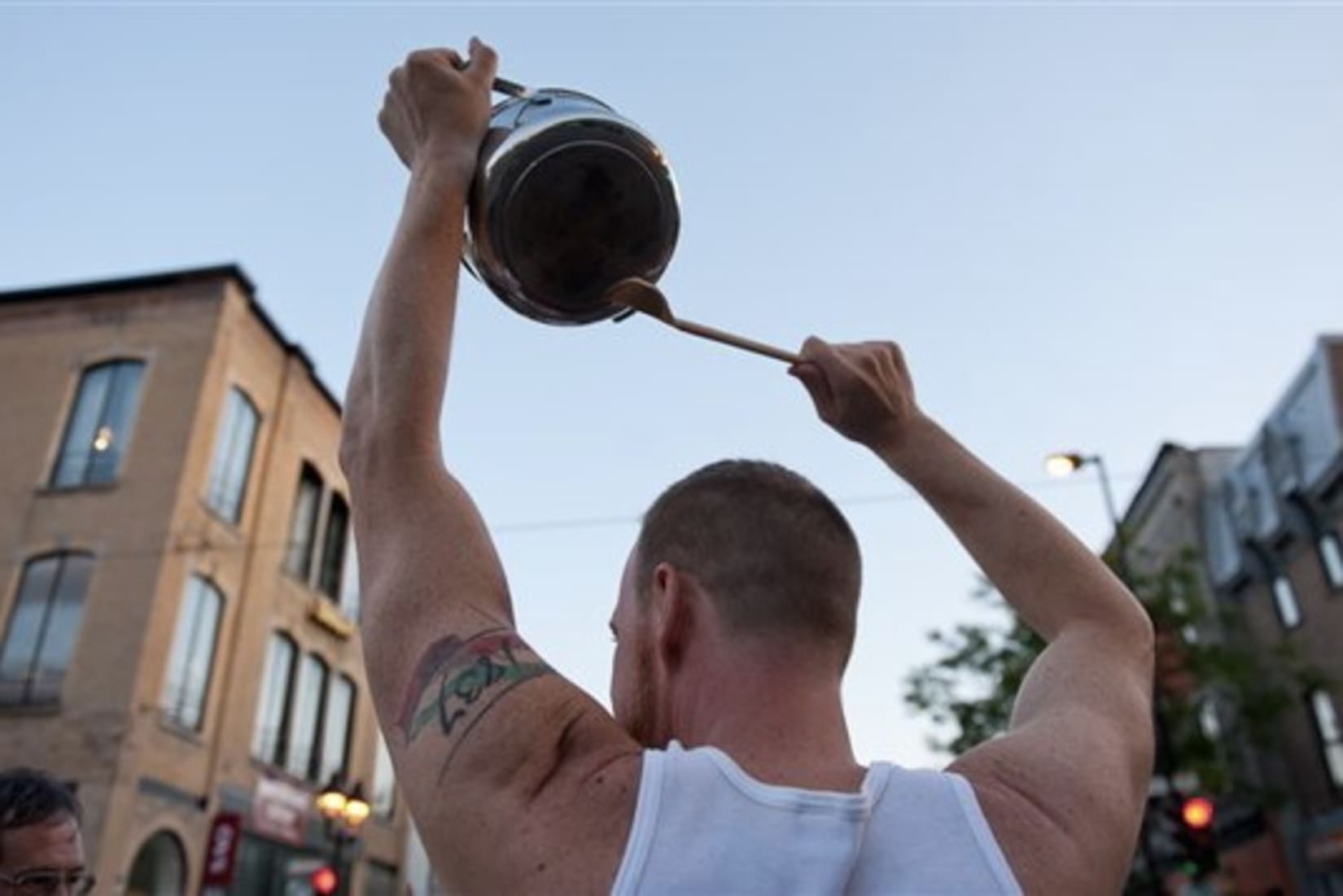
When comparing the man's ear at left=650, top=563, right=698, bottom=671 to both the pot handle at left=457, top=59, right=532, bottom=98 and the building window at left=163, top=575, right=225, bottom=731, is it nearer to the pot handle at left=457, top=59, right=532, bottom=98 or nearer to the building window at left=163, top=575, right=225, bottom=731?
the pot handle at left=457, top=59, right=532, bottom=98

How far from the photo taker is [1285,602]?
25375 millimetres

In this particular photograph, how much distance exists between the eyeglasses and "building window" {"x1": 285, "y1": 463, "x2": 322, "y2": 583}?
826 inches

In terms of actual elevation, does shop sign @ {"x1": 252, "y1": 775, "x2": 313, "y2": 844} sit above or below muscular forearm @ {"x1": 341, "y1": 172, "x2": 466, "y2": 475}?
above

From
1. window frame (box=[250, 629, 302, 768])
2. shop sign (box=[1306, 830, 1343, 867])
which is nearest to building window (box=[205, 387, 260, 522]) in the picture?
window frame (box=[250, 629, 302, 768])

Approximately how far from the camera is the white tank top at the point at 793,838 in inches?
44.4

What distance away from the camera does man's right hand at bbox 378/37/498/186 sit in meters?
1.72

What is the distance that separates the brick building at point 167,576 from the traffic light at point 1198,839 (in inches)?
535

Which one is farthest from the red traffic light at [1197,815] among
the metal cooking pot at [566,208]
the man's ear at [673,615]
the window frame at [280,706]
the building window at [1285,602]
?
the window frame at [280,706]

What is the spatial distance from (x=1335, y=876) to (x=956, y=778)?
88.9 ft

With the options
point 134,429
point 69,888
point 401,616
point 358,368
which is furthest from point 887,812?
point 134,429

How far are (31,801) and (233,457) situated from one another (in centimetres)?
1949

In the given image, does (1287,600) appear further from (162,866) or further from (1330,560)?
(162,866)

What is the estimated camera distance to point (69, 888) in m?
3.36

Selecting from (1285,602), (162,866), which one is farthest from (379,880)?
(1285,602)
